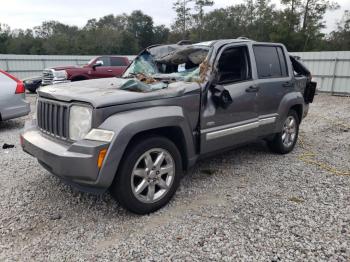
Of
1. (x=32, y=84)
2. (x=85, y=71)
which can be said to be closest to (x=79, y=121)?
(x=85, y=71)

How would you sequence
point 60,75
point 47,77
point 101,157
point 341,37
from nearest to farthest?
point 101,157
point 60,75
point 47,77
point 341,37

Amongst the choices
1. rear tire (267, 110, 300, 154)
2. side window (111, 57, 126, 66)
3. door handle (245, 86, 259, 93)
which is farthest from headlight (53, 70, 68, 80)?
door handle (245, 86, 259, 93)

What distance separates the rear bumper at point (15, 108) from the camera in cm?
668

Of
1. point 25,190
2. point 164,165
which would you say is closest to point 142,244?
point 164,165

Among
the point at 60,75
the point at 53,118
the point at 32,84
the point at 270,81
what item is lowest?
the point at 32,84

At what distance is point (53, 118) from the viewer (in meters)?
3.23

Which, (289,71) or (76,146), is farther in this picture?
(289,71)

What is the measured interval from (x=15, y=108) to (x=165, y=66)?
435cm

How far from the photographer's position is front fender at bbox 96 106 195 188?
2711 millimetres

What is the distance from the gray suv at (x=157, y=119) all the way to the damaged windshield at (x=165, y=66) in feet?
0.06

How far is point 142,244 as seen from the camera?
268 cm

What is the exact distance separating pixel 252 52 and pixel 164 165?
90.7 inches

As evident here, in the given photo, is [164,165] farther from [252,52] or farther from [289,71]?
[289,71]

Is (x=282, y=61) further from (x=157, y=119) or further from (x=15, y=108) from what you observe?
(x=15, y=108)
